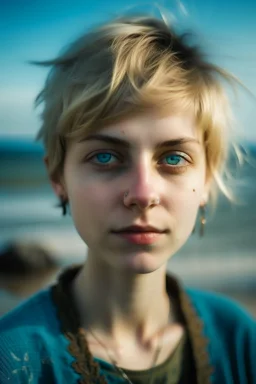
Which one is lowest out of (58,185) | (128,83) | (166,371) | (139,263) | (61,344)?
(166,371)

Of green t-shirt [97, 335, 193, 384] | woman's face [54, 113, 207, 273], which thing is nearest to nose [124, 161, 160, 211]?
woman's face [54, 113, 207, 273]

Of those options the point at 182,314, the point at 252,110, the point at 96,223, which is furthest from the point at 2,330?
the point at 252,110

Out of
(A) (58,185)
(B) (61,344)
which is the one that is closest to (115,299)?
(B) (61,344)

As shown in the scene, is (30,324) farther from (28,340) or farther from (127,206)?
(127,206)

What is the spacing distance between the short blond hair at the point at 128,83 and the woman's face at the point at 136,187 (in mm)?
27

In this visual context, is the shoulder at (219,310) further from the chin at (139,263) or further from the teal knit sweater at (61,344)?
the chin at (139,263)

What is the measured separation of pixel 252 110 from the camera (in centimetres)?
103

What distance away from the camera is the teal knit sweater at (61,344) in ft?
2.78

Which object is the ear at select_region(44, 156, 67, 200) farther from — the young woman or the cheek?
the cheek

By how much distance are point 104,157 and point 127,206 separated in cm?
9

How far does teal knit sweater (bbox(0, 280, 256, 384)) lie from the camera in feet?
2.78

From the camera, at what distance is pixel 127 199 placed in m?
0.80

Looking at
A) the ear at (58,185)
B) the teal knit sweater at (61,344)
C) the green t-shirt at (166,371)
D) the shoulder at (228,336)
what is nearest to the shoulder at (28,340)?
the teal knit sweater at (61,344)

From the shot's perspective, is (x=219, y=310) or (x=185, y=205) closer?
(x=185, y=205)
